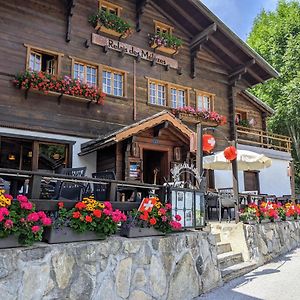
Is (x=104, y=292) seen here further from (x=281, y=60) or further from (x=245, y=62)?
(x=281, y=60)

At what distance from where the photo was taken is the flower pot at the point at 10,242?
11.3ft

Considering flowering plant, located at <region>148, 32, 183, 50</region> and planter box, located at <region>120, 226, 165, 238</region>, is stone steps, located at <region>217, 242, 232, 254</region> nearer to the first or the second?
planter box, located at <region>120, 226, 165, 238</region>

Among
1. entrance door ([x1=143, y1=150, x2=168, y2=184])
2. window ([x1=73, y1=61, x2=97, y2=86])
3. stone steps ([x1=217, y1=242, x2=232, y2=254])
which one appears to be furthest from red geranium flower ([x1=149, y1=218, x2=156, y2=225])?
window ([x1=73, y1=61, x2=97, y2=86])

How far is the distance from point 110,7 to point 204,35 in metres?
3.46

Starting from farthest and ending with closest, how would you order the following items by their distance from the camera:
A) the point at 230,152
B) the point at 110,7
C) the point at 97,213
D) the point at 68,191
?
the point at 110,7 < the point at 230,152 < the point at 68,191 < the point at 97,213

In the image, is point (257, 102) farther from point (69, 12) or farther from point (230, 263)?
point (230, 263)

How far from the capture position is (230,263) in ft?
23.2

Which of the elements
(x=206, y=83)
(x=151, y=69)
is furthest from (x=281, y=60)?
(x=151, y=69)

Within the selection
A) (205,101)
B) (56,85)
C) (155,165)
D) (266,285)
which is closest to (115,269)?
(266,285)

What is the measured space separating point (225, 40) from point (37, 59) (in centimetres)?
721

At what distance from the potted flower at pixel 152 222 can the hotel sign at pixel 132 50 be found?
701 cm

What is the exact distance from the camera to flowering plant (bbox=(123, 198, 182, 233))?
194 inches

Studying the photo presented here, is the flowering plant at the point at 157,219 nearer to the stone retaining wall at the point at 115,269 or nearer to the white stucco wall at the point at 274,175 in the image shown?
the stone retaining wall at the point at 115,269

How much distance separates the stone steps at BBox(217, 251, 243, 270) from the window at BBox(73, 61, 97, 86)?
20.1 ft
